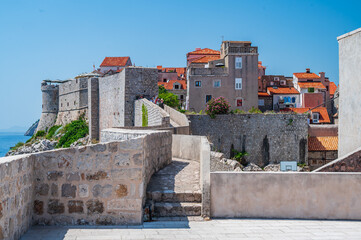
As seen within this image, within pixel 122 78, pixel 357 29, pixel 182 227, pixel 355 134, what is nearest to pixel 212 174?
pixel 182 227

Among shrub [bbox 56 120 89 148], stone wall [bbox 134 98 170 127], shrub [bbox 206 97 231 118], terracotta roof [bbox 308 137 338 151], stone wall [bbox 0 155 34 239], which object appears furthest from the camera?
shrub [bbox 56 120 89 148]

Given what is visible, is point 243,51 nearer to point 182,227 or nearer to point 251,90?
point 251,90

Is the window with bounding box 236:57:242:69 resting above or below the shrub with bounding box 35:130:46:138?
above

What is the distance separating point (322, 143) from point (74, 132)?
26.4 metres

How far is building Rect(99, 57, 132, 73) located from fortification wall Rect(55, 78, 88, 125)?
70.3 feet

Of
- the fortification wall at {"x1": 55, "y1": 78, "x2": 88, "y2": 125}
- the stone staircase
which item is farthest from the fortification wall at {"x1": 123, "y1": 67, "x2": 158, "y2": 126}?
the stone staircase

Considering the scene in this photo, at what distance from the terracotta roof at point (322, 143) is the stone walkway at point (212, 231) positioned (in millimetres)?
30344

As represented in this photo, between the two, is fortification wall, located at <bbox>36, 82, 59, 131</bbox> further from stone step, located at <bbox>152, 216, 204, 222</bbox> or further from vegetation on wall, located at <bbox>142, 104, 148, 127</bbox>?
stone step, located at <bbox>152, 216, 204, 222</bbox>

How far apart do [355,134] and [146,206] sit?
716 cm

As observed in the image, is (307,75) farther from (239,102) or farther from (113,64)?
(113,64)

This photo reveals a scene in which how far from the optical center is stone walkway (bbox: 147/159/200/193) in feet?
22.4

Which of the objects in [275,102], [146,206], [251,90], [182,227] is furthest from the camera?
[275,102]

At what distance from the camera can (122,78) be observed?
2969 centimetres

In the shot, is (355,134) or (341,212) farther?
(355,134)
